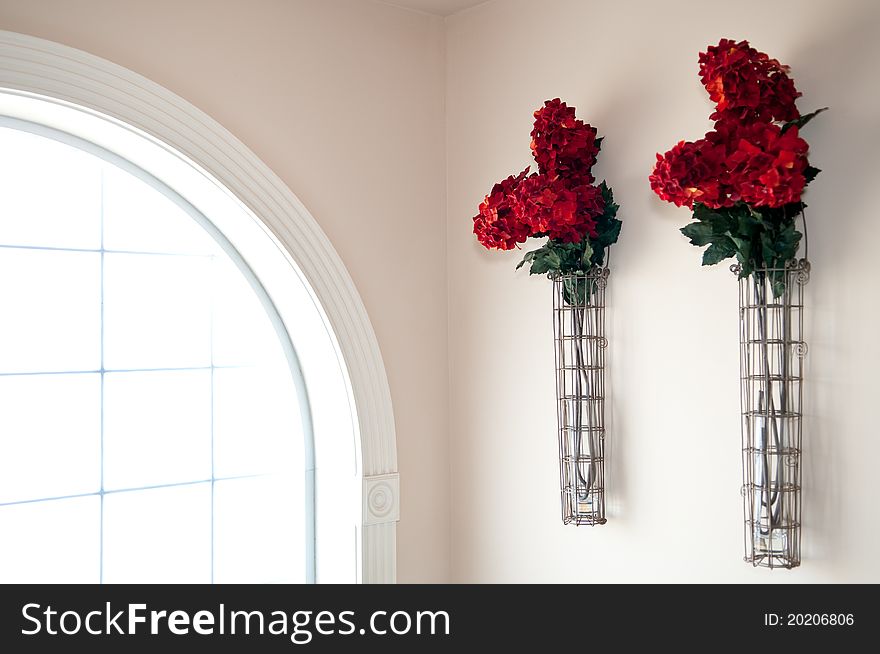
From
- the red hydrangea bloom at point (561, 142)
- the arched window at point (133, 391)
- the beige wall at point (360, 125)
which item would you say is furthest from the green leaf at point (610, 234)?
the arched window at point (133, 391)

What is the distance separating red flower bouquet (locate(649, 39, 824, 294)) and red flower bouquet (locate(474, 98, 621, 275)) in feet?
1.10

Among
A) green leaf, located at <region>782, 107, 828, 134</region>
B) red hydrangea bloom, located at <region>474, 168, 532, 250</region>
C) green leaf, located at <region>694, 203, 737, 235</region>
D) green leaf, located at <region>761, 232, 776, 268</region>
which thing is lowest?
green leaf, located at <region>761, 232, 776, 268</region>

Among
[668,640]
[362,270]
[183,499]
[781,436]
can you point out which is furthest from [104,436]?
[781,436]

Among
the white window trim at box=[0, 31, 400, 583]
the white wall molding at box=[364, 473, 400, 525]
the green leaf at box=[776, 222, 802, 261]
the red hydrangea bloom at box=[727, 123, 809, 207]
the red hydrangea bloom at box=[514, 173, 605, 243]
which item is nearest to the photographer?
the red hydrangea bloom at box=[727, 123, 809, 207]

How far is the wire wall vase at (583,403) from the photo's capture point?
2111mm

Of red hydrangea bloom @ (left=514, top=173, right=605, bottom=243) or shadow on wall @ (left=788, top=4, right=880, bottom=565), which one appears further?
red hydrangea bloom @ (left=514, top=173, right=605, bottom=243)

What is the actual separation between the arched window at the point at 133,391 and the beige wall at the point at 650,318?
58cm

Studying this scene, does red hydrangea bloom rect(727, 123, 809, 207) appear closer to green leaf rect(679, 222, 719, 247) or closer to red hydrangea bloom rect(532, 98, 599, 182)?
green leaf rect(679, 222, 719, 247)

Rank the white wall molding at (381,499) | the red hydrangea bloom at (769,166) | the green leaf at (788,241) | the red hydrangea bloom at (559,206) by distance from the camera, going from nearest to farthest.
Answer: the red hydrangea bloom at (769,166)
the green leaf at (788,241)
the red hydrangea bloom at (559,206)
the white wall molding at (381,499)

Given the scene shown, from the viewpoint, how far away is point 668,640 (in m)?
1.90

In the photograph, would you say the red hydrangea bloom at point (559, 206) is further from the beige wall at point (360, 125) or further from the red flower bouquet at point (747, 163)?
the beige wall at point (360, 125)

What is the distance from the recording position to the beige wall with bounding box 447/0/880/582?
1.70 m

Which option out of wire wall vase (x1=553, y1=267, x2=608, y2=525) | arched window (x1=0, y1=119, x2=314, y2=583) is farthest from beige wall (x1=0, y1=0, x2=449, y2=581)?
wire wall vase (x1=553, y1=267, x2=608, y2=525)

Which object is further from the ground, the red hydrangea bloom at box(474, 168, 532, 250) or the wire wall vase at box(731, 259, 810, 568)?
the red hydrangea bloom at box(474, 168, 532, 250)
